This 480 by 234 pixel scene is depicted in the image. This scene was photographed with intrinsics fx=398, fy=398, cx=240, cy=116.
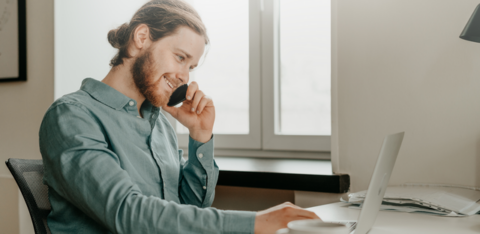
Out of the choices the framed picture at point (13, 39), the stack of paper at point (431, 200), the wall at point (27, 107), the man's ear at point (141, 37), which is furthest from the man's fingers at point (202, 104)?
the framed picture at point (13, 39)

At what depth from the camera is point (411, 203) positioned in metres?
1.02

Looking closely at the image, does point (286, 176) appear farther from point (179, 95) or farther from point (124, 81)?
point (124, 81)

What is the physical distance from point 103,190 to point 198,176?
1.49 ft

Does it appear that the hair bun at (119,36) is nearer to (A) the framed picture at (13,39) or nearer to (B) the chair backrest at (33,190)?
(B) the chair backrest at (33,190)

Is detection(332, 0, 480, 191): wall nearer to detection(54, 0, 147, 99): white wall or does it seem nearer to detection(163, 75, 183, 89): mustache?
detection(163, 75, 183, 89): mustache

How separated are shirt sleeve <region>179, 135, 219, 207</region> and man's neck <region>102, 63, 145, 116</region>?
0.24m

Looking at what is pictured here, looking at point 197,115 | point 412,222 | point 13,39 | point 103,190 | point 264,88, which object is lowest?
point 412,222

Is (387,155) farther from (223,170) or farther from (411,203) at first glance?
(223,170)

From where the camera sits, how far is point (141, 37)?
109 cm

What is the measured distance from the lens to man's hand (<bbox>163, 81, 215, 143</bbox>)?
118 centimetres

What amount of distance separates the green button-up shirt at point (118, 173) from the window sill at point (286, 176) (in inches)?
9.3

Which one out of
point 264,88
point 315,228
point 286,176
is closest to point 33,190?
point 315,228

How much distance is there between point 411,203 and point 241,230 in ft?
1.76

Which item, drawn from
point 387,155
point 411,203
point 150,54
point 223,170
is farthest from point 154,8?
point 411,203
